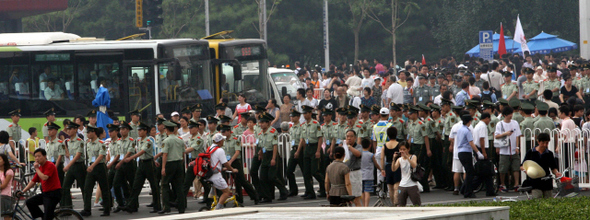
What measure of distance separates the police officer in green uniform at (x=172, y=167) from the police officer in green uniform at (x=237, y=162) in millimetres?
910

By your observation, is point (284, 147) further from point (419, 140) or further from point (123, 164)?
point (123, 164)

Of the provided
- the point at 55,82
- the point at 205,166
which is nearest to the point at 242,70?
the point at 55,82

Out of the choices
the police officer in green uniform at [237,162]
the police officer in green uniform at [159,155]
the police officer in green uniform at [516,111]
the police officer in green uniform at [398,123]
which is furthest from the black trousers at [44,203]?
the police officer in green uniform at [516,111]

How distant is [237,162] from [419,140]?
3215 millimetres

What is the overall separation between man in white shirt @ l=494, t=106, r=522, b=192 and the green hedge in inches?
105

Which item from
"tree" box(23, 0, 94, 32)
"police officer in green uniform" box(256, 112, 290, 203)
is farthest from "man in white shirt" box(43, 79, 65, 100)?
"tree" box(23, 0, 94, 32)

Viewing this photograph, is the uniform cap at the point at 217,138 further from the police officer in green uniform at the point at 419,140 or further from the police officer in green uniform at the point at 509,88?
the police officer in green uniform at the point at 509,88

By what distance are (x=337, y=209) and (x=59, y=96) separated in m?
12.3

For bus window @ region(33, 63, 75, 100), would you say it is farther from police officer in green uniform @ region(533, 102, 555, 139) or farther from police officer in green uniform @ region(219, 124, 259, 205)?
police officer in green uniform @ region(533, 102, 555, 139)

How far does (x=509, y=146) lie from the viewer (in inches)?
567

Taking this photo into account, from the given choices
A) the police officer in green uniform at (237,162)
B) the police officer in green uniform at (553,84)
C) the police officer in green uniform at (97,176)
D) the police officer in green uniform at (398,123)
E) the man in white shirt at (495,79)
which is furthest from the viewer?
the man in white shirt at (495,79)

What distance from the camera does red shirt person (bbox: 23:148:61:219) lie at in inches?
447

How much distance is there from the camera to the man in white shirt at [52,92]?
2066cm

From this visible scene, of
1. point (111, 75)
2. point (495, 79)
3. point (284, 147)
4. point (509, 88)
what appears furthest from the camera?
point (495, 79)
